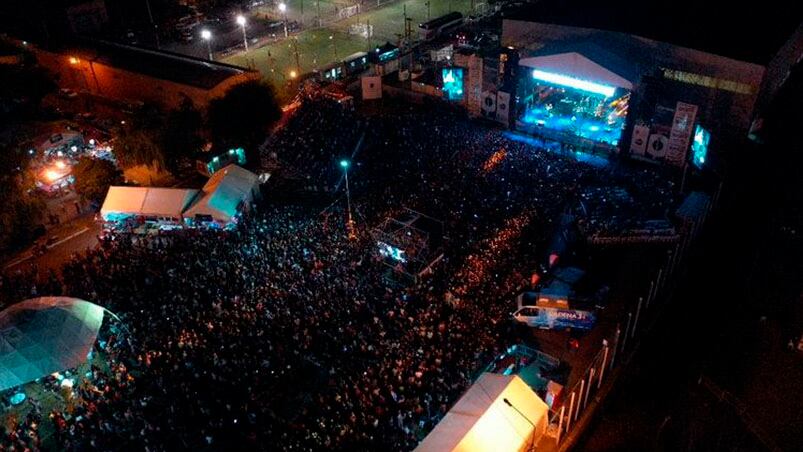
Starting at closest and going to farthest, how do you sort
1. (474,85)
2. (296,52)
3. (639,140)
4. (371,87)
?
(639,140)
(474,85)
(371,87)
(296,52)

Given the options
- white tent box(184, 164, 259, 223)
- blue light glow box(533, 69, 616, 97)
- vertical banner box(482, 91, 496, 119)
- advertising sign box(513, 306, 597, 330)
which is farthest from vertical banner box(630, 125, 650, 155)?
white tent box(184, 164, 259, 223)

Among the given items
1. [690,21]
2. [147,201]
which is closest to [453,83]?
[690,21]

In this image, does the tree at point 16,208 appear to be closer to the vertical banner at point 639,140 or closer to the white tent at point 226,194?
the white tent at point 226,194

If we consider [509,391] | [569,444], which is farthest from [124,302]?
[569,444]

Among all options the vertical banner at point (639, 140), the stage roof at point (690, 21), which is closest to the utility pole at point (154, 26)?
the stage roof at point (690, 21)

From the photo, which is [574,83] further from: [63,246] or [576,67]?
[63,246]
